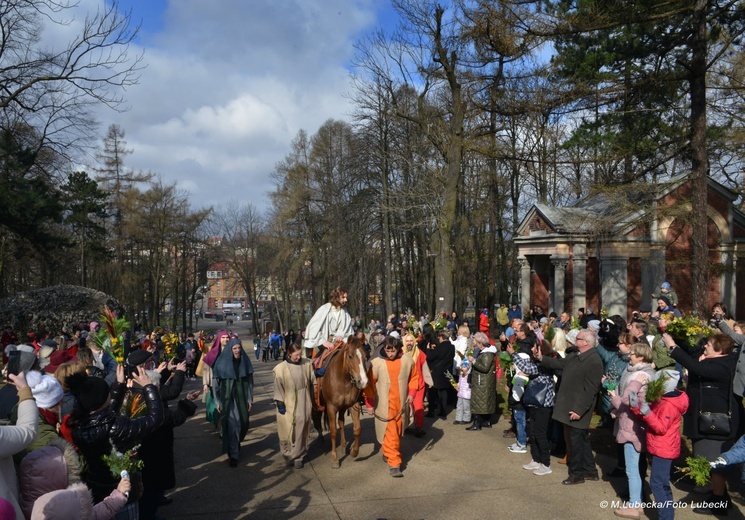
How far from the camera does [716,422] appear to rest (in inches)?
261

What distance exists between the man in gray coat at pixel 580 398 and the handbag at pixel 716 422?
1.27 metres

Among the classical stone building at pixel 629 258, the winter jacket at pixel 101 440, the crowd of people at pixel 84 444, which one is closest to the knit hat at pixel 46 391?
the crowd of people at pixel 84 444

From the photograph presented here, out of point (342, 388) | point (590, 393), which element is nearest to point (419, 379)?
point (342, 388)

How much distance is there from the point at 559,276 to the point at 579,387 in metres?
20.7

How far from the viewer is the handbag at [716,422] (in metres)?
6.62

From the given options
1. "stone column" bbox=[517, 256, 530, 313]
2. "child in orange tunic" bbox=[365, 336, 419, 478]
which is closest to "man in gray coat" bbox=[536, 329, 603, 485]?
"child in orange tunic" bbox=[365, 336, 419, 478]

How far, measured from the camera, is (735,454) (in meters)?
5.50

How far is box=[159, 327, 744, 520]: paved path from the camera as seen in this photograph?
6969mm

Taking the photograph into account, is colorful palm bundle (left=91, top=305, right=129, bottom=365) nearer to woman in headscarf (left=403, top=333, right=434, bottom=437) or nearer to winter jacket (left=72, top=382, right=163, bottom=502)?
winter jacket (left=72, top=382, right=163, bottom=502)

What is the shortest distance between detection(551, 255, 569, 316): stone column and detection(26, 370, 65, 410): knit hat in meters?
25.2

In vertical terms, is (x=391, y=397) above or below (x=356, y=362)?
below

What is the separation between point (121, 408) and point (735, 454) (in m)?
5.54

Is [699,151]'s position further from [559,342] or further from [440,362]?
[440,362]

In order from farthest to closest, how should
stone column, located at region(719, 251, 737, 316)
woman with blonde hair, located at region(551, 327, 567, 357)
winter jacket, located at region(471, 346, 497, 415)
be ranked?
stone column, located at region(719, 251, 737, 316), woman with blonde hair, located at region(551, 327, 567, 357), winter jacket, located at region(471, 346, 497, 415)
